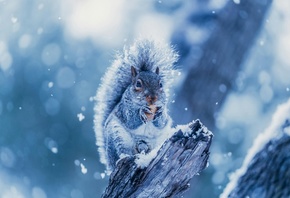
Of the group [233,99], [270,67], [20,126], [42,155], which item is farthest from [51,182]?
[270,67]

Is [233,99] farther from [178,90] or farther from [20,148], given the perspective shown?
[178,90]

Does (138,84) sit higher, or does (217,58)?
(217,58)

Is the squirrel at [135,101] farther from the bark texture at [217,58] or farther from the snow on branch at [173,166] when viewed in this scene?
the snow on branch at [173,166]

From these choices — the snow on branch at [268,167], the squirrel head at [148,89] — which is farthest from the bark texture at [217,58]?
the snow on branch at [268,167]

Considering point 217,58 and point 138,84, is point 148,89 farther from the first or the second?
point 217,58

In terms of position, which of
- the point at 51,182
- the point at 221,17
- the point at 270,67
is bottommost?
the point at 221,17

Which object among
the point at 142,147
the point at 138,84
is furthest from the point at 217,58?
the point at 142,147
